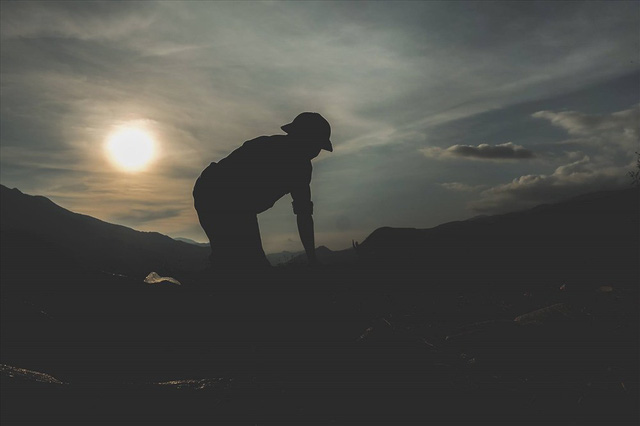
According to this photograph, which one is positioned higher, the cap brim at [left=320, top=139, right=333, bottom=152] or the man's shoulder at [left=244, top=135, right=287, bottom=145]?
the man's shoulder at [left=244, top=135, right=287, bottom=145]

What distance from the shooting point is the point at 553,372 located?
2.90m

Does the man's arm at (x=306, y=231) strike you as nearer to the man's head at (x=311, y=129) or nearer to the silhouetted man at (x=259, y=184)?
the silhouetted man at (x=259, y=184)

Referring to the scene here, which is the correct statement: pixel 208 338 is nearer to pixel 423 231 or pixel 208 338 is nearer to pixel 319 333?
pixel 319 333

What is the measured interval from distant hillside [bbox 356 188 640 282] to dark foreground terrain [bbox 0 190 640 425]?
0.11ft

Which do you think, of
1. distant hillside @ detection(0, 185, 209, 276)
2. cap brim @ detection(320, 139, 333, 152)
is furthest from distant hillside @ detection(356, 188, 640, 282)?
distant hillside @ detection(0, 185, 209, 276)

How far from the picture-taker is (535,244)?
721 centimetres

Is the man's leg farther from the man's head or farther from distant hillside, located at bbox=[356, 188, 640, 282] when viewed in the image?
distant hillside, located at bbox=[356, 188, 640, 282]

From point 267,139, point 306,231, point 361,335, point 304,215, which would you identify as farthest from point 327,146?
point 361,335

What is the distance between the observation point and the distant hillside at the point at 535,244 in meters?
6.56

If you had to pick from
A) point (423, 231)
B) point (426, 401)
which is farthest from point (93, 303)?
point (423, 231)

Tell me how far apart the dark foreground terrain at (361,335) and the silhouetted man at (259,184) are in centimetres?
64

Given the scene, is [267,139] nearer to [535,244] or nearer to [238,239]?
[238,239]

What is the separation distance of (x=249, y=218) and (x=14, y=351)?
3.72 meters

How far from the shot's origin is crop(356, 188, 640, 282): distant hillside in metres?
6.56
